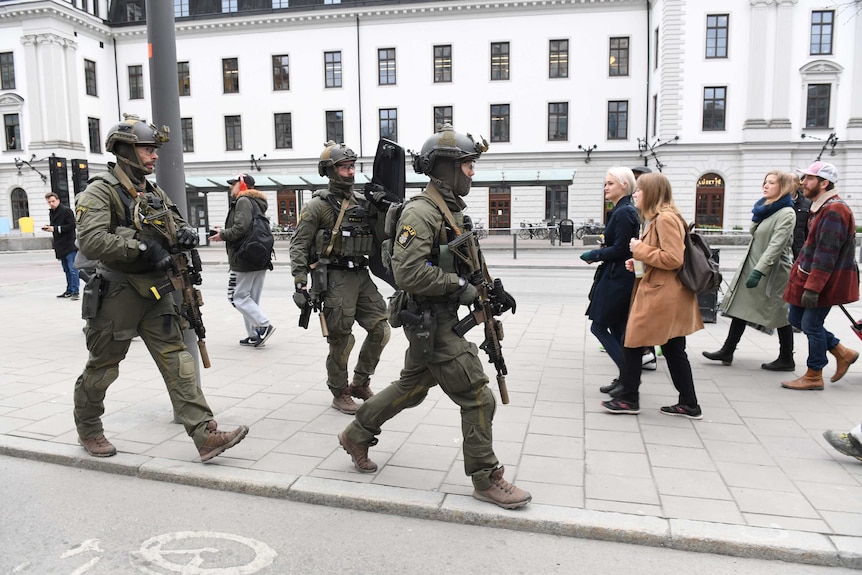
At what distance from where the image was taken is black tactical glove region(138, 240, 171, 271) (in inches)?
150

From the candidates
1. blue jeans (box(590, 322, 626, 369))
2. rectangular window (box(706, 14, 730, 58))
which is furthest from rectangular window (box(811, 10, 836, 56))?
blue jeans (box(590, 322, 626, 369))

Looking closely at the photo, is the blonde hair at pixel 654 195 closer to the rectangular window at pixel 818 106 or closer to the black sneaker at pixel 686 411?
the black sneaker at pixel 686 411

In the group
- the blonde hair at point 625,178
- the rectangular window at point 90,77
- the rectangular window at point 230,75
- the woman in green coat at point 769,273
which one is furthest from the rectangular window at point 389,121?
the blonde hair at point 625,178

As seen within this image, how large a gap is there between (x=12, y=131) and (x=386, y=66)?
24.4m

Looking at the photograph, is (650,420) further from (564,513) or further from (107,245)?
(107,245)

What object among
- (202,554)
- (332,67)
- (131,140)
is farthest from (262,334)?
(332,67)

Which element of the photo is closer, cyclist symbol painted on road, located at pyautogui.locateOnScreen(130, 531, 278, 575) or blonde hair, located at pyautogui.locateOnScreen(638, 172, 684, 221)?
cyclist symbol painted on road, located at pyautogui.locateOnScreen(130, 531, 278, 575)

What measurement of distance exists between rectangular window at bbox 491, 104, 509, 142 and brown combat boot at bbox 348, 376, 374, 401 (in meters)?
33.2

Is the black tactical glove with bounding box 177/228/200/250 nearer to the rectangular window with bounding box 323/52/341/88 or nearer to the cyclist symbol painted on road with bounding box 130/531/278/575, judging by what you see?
the cyclist symbol painted on road with bounding box 130/531/278/575

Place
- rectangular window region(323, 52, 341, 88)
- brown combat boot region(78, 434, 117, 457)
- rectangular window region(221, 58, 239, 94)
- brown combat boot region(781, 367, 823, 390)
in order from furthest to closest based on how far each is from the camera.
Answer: rectangular window region(221, 58, 239, 94) < rectangular window region(323, 52, 341, 88) < brown combat boot region(781, 367, 823, 390) < brown combat boot region(78, 434, 117, 457)

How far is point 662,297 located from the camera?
4789 millimetres

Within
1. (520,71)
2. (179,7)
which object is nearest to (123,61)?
(179,7)

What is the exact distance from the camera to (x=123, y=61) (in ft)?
137

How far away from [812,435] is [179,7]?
147 ft
